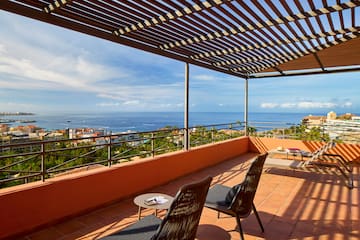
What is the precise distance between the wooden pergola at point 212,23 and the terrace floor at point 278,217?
8.08 ft

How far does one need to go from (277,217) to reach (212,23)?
2.79m

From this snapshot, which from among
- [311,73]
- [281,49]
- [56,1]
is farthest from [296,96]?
[56,1]

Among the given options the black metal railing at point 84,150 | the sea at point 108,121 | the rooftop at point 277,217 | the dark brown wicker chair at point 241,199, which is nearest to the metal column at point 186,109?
the black metal railing at point 84,150

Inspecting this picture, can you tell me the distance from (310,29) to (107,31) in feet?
→ 9.53

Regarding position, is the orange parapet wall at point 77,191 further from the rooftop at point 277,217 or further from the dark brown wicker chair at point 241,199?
the dark brown wicker chair at point 241,199

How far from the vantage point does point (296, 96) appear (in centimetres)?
4678

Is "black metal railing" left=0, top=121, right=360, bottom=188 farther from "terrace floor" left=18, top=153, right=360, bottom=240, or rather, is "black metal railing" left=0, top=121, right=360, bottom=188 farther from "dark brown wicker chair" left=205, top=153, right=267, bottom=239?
"dark brown wicker chair" left=205, top=153, right=267, bottom=239

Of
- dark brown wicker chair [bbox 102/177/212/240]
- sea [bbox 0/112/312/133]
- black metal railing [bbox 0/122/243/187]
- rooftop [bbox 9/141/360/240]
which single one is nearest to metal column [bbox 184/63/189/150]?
black metal railing [bbox 0/122/243/187]

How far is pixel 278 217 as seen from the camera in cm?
324

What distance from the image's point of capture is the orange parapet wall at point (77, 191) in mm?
2639

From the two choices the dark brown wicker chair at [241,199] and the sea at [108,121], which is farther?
the sea at [108,121]

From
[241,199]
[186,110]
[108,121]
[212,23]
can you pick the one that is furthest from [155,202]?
[108,121]

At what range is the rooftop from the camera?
277 centimetres

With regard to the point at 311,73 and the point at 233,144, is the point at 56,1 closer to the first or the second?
the point at 233,144
